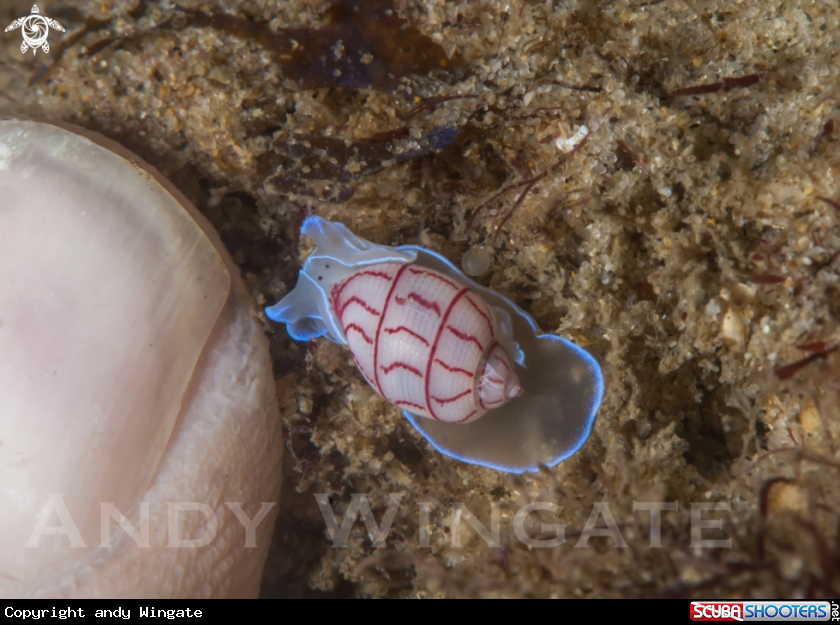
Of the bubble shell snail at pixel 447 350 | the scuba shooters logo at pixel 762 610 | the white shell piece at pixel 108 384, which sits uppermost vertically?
the scuba shooters logo at pixel 762 610

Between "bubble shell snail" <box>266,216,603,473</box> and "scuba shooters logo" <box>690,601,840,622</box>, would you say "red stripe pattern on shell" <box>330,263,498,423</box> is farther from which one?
"scuba shooters logo" <box>690,601,840,622</box>

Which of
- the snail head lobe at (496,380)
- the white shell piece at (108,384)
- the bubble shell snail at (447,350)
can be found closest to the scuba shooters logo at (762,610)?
the bubble shell snail at (447,350)

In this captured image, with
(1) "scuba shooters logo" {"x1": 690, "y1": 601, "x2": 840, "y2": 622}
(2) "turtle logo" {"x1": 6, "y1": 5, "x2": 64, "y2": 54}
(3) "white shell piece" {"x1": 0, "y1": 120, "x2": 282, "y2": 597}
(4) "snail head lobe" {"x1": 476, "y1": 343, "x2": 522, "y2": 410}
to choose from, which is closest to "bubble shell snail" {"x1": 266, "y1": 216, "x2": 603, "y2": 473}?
(4) "snail head lobe" {"x1": 476, "y1": 343, "x2": 522, "y2": 410}

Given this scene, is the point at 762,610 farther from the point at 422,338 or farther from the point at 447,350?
the point at 422,338

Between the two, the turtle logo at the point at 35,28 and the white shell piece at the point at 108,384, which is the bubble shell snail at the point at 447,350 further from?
the turtle logo at the point at 35,28

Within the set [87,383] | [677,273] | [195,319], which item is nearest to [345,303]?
[195,319]

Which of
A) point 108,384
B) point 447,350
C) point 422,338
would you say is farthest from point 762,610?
point 108,384
